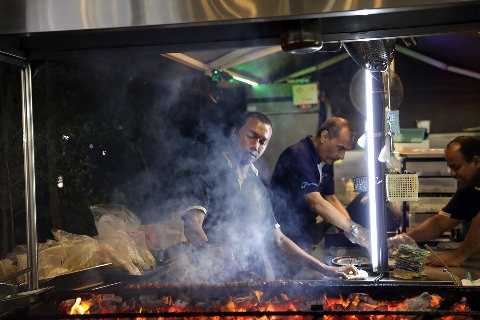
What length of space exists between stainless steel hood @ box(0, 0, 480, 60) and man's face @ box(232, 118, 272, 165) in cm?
290

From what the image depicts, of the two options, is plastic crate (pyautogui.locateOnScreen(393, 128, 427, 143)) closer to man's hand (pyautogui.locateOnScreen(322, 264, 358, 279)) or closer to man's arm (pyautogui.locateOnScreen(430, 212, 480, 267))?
man's arm (pyautogui.locateOnScreen(430, 212, 480, 267))

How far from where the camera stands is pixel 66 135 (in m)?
6.51

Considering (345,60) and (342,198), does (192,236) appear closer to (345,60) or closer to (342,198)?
(342,198)

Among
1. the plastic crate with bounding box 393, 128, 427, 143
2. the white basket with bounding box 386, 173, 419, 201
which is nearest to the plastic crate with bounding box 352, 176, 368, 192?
the white basket with bounding box 386, 173, 419, 201

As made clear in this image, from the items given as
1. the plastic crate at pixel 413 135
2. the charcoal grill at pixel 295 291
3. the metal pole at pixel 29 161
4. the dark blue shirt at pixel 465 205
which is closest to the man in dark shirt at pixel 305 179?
the dark blue shirt at pixel 465 205

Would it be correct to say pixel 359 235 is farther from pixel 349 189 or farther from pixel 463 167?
pixel 349 189

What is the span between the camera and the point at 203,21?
1.71 m

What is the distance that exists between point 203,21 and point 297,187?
4.25 m

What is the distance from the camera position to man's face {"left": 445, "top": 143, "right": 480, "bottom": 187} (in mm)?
5348

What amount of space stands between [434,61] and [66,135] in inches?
300

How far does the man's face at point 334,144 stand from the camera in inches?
236

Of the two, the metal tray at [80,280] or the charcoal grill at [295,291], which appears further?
the metal tray at [80,280]

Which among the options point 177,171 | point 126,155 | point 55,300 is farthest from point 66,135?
point 55,300

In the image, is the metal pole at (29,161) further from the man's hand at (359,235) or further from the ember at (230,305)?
the man's hand at (359,235)
